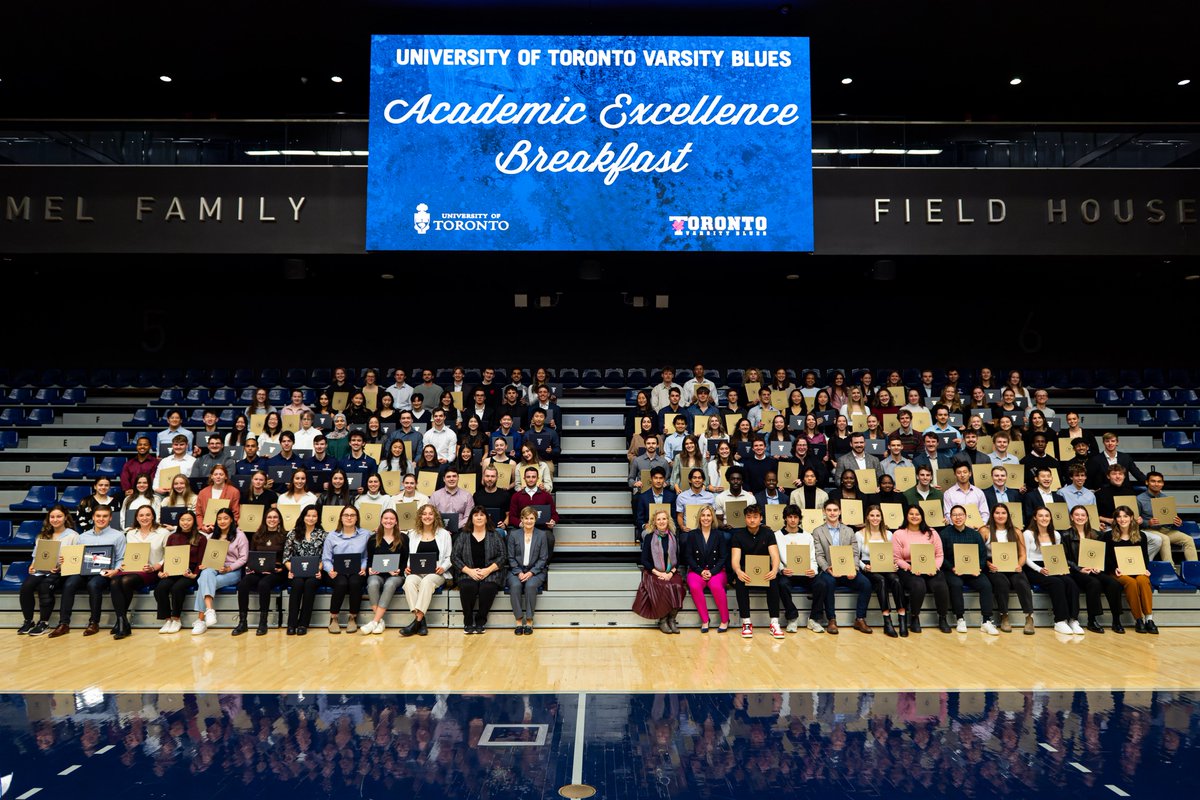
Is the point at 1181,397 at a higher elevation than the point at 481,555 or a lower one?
higher

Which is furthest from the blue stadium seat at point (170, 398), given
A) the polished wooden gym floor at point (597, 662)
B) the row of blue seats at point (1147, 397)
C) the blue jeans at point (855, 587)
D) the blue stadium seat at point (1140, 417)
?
the blue stadium seat at point (1140, 417)

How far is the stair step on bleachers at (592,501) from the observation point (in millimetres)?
11078

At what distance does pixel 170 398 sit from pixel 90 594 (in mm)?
5258

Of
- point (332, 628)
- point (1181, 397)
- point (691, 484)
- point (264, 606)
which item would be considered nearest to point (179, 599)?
point (264, 606)

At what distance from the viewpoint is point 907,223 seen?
39.3ft

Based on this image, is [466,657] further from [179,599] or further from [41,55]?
[41,55]

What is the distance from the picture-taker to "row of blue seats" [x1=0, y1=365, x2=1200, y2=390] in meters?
14.1

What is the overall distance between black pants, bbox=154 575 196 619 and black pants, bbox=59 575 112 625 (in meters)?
0.54

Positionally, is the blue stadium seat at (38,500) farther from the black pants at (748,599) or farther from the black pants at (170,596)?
the black pants at (748,599)

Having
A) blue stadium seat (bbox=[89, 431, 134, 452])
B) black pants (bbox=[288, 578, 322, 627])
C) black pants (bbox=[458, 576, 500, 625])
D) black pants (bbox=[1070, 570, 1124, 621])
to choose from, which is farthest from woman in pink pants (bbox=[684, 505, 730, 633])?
blue stadium seat (bbox=[89, 431, 134, 452])

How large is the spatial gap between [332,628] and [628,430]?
5069 millimetres

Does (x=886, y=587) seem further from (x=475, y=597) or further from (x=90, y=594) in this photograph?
(x=90, y=594)

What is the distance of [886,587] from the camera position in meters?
8.79

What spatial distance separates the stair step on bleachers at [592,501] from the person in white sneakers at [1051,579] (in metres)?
4.62
